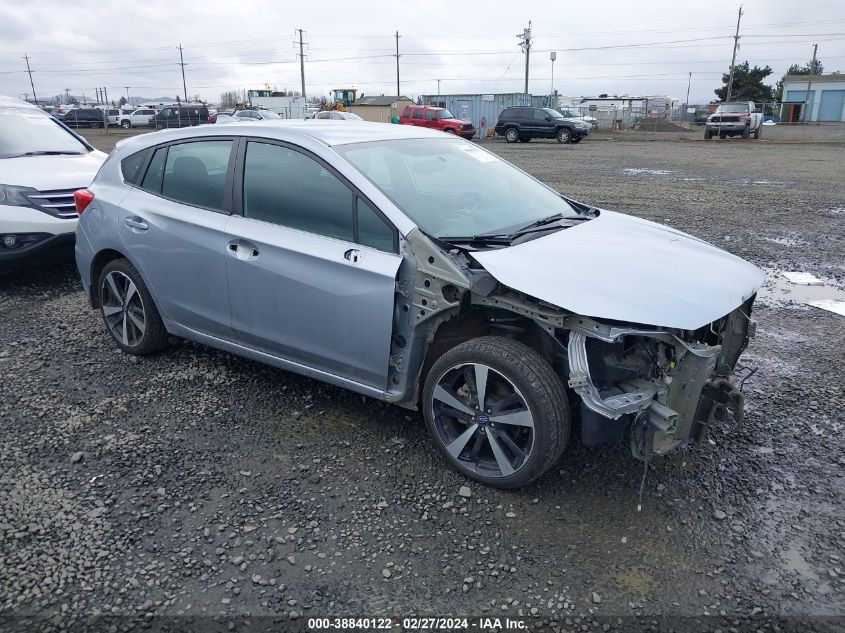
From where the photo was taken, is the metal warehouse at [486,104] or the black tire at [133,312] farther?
the metal warehouse at [486,104]

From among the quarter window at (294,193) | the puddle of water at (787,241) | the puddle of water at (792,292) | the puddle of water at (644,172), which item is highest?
the quarter window at (294,193)

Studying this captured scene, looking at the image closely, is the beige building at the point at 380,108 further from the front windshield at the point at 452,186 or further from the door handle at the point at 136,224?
the front windshield at the point at 452,186

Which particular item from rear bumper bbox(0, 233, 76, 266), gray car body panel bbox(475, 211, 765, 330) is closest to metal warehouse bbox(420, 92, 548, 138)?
rear bumper bbox(0, 233, 76, 266)

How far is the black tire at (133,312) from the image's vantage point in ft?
15.3

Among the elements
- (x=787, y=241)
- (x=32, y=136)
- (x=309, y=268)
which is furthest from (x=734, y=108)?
(x=309, y=268)

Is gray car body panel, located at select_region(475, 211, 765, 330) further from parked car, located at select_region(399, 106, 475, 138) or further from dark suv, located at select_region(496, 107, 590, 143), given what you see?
dark suv, located at select_region(496, 107, 590, 143)

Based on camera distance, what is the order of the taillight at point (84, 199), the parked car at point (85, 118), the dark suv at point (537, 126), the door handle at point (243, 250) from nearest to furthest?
the door handle at point (243, 250)
the taillight at point (84, 199)
the dark suv at point (537, 126)
the parked car at point (85, 118)

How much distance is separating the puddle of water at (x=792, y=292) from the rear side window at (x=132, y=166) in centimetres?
550

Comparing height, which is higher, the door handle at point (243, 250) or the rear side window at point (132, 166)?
the rear side window at point (132, 166)

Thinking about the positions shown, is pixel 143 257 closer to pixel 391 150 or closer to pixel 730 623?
pixel 391 150

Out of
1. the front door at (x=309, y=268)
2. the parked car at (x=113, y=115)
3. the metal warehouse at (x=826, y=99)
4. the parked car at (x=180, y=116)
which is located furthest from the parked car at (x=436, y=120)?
the metal warehouse at (x=826, y=99)

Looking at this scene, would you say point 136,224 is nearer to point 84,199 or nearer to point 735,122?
point 84,199

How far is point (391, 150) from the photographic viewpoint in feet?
13.2

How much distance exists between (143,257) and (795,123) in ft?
196
